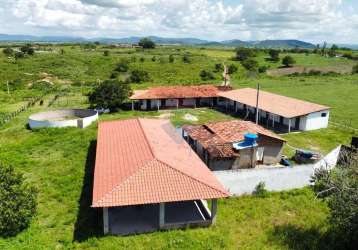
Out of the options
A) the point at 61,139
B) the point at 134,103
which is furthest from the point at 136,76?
the point at 61,139

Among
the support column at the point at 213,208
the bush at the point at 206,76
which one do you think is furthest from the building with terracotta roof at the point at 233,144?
the bush at the point at 206,76

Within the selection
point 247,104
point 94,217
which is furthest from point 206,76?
point 94,217

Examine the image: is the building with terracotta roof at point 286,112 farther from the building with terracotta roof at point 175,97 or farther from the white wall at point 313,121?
the building with terracotta roof at point 175,97

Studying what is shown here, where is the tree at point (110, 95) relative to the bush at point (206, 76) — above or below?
above

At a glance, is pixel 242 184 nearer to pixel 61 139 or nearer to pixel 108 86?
pixel 61 139

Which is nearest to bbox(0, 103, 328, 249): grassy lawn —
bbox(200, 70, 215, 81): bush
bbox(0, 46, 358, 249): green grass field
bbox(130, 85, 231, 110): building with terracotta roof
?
bbox(0, 46, 358, 249): green grass field
